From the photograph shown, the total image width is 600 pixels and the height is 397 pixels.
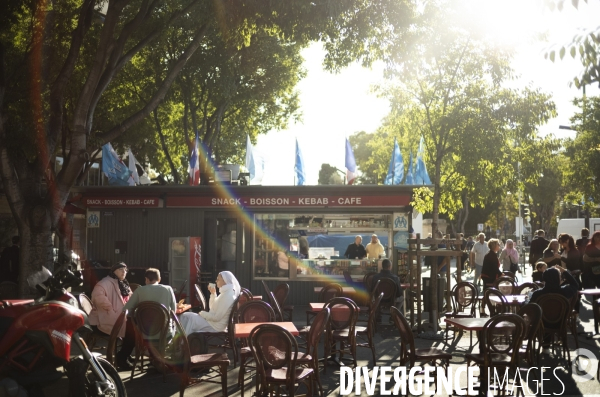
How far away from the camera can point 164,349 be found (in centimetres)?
949

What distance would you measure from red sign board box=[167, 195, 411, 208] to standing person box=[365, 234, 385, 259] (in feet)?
2.97

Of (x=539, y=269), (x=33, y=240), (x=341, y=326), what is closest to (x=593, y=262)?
(x=539, y=269)

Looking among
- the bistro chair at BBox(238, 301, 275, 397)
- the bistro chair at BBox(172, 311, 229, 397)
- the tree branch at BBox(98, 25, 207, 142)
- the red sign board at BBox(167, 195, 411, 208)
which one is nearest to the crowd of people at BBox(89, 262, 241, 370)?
the bistro chair at BBox(238, 301, 275, 397)

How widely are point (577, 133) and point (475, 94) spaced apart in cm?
1763

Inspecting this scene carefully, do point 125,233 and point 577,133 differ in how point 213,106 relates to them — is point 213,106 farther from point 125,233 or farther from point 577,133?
point 577,133

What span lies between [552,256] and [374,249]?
14.6 feet

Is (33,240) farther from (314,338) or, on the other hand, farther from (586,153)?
(586,153)

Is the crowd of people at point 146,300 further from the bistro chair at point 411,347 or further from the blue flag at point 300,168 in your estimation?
the blue flag at point 300,168

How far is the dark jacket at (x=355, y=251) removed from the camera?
63.2 feet

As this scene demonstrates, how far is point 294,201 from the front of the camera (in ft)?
63.7

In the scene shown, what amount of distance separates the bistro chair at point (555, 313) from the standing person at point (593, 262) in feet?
16.7

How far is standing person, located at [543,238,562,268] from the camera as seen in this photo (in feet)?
54.1

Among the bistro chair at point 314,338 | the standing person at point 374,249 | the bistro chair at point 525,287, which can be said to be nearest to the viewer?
the bistro chair at point 314,338

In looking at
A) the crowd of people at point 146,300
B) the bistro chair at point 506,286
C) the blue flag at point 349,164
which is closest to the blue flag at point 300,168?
the blue flag at point 349,164
